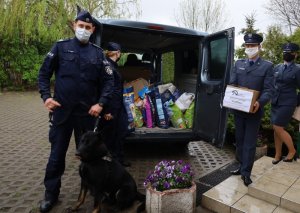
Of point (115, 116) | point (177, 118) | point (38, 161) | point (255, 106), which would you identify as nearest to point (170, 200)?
point (255, 106)

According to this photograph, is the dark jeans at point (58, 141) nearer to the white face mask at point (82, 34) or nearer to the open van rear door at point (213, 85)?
the white face mask at point (82, 34)

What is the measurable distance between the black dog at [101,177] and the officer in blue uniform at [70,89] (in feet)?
1.20

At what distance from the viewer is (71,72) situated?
3279 millimetres

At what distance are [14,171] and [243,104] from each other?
349 cm

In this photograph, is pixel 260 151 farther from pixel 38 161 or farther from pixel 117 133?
pixel 38 161

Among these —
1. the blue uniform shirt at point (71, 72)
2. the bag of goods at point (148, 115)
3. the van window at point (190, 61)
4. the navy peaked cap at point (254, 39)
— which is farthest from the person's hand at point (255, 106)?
Answer: the van window at point (190, 61)

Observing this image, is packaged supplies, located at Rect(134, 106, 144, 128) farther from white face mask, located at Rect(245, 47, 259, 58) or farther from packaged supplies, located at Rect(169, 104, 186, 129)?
white face mask, located at Rect(245, 47, 259, 58)

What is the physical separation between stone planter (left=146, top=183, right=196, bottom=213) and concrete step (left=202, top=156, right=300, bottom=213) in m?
0.43

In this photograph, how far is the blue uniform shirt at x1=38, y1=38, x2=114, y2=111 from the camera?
10.8 feet

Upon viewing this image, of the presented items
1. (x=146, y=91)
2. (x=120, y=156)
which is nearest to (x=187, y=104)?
(x=146, y=91)

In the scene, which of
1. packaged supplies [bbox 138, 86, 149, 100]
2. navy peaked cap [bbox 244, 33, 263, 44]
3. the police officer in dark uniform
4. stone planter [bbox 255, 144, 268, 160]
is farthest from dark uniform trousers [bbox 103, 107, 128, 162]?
stone planter [bbox 255, 144, 268, 160]

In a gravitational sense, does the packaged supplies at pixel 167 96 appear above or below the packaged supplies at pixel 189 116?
above

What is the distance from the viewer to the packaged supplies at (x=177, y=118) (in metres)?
5.47

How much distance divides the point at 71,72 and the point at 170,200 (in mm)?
1742
